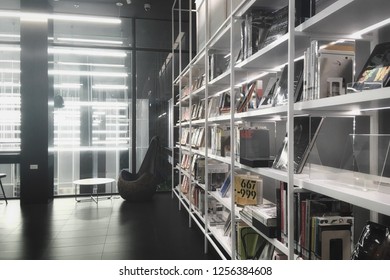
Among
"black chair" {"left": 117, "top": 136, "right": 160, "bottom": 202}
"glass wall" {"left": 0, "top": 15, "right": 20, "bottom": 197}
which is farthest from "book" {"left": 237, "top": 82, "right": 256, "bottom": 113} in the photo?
"glass wall" {"left": 0, "top": 15, "right": 20, "bottom": 197}

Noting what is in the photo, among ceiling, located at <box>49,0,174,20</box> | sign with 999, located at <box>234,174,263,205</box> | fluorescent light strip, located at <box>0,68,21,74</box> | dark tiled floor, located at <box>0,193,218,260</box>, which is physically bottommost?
dark tiled floor, located at <box>0,193,218,260</box>

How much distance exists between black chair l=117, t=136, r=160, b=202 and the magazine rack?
4202mm

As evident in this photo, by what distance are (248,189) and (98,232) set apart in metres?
2.39

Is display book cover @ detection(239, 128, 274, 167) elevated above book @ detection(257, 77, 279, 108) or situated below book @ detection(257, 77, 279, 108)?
below

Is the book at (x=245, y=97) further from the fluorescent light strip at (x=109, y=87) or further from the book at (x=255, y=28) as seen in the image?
the fluorescent light strip at (x=109, y=87)

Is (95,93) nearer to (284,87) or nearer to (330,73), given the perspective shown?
(284,87)

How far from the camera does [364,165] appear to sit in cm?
130

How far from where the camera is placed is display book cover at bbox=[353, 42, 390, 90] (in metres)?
1.08

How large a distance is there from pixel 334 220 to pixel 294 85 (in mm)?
708

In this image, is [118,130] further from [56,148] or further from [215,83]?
[215,83]

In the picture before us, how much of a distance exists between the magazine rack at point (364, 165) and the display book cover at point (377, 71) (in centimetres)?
24

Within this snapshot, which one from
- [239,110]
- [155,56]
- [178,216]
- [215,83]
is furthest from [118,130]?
[239,110]

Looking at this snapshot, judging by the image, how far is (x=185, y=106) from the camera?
204 inches

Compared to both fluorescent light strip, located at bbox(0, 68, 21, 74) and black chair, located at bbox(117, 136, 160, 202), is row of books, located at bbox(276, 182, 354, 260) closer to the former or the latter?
black chair, located at bbox(117, 136, 160, 202)
